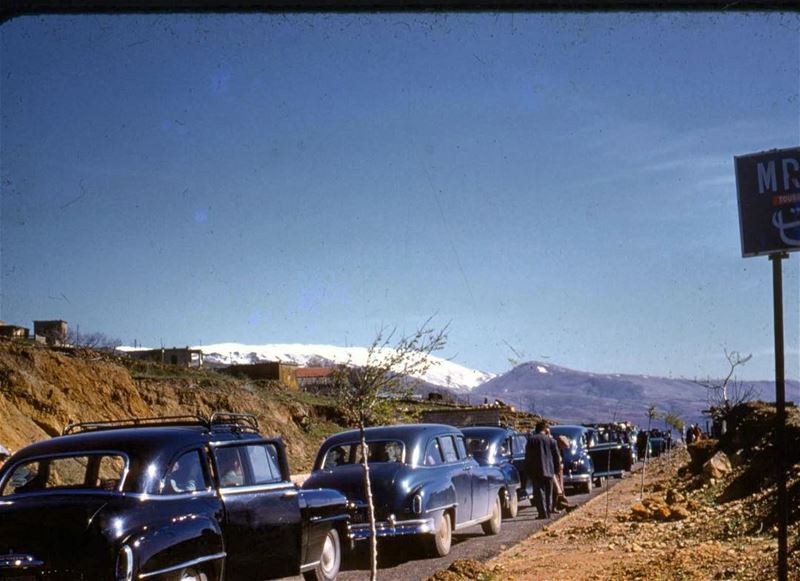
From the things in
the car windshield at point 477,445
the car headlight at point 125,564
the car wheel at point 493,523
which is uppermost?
the car windshield at point 477,445

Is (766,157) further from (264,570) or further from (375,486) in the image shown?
(375,486)

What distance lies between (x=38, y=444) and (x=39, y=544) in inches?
57.3

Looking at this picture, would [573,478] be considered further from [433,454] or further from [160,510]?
[160,510]

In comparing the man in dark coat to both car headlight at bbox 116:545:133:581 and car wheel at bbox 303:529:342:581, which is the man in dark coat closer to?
car wheel at bbox 303:529:342:581

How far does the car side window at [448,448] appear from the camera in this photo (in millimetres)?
13000

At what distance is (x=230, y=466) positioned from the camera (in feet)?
26.9

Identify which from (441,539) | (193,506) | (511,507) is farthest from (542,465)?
(193,506)

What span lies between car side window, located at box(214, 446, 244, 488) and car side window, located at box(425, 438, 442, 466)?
4.43m

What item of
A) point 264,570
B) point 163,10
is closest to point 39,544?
point 264,570

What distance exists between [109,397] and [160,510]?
81.5ft

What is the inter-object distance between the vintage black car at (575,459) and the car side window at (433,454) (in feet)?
29.0

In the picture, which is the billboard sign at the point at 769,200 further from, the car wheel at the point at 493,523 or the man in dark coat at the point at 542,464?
the man in dark coat at the point at 542,464

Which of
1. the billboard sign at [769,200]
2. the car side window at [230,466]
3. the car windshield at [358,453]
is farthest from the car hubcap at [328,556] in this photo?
the billboard sign at [769,200]

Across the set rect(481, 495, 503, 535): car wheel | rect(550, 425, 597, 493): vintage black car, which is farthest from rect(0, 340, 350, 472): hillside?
rect(550, 425, 597, 493): vintage black car
